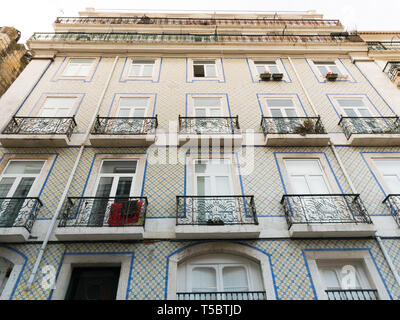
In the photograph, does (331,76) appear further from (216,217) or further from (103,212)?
(103,212)

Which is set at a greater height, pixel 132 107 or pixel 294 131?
pixel 132 107

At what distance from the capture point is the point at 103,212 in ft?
20.1

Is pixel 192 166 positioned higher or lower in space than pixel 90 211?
higher

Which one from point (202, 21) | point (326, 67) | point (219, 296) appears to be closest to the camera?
point (219, 296)

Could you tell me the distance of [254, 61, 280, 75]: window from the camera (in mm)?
10801

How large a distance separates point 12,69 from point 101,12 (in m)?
6.33

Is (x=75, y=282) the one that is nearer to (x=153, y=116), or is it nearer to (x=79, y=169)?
(x=79, y=169)

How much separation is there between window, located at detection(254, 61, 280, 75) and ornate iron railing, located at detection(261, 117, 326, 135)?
10.5 feet

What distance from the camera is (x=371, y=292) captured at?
536cm

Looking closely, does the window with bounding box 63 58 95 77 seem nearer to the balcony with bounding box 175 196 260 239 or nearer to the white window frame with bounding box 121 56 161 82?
the white window frame with bounding box 121 56 161 82

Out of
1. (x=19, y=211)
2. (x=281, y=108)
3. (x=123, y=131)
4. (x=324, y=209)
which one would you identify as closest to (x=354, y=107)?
(x=281, y=108)

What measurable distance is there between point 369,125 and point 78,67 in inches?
424

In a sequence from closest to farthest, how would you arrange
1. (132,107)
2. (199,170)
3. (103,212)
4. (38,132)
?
(103,212) → (199,170) → (38,132) → (132,107)
